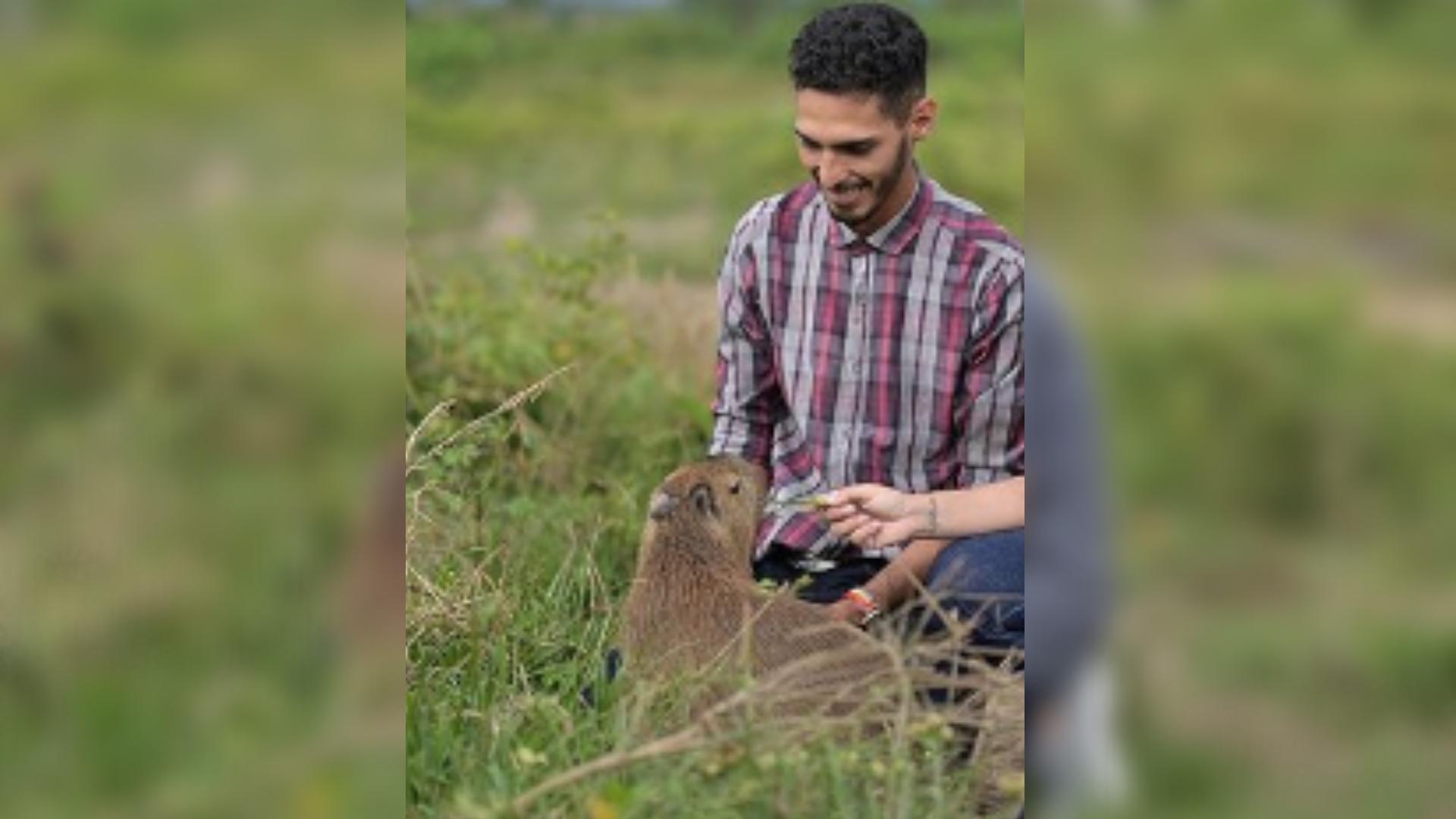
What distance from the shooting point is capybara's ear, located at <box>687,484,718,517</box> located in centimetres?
292

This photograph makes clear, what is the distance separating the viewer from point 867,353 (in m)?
3.07

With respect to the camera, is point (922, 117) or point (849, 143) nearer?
point (849, 143)

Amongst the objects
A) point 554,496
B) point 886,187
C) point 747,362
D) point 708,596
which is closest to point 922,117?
point 886,187

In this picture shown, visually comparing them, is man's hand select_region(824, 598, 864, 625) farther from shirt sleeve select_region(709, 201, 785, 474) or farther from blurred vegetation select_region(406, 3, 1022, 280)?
blurred vegetation select_region(406, 3, 1022, 280)

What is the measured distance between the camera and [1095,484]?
3.71 feet

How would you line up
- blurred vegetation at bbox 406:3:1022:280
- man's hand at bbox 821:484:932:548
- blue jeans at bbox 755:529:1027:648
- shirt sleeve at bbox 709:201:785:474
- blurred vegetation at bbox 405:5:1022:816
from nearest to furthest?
blurred vegetation at bbox 405:5:1022:816
man's hand at bbox 821:484:932:548
blue jeans at bbox 755:529:1027:648
shirt sleeve at bbox 709:201:785:474
blurred vegetation at bbox 406:3:1022:280

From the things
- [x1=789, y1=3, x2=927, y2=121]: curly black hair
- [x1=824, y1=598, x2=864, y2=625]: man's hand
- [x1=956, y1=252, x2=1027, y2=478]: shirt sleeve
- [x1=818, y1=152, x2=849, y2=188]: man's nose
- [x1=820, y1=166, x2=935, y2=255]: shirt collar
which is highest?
[x1=789, y1=3, x2=927, y2=121]: curly black hair

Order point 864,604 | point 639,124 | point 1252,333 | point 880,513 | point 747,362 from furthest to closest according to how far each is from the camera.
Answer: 1. point 639,124
2. point 747,362
3. point 864,604
4. point 880,513
5. point 1252,333

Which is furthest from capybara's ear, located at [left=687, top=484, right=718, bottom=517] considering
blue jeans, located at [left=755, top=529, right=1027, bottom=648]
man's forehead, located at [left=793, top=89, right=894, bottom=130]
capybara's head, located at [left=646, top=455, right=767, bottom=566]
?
man's forehead, located at [left=793, top=89, right=894, bottom=130]

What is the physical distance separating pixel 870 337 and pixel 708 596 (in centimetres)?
55

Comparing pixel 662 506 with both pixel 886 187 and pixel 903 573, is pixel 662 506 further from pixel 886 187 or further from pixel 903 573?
pixel 886 187

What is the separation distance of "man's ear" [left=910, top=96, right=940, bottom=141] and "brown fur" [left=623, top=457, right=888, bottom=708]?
0.63 m

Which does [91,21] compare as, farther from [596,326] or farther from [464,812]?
[596,326]

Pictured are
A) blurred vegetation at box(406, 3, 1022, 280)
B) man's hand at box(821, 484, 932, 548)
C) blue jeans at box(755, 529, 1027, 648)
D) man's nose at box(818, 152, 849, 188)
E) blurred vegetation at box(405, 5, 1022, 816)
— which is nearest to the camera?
blurred vegetation at box(405, 5, 1022, 816)
